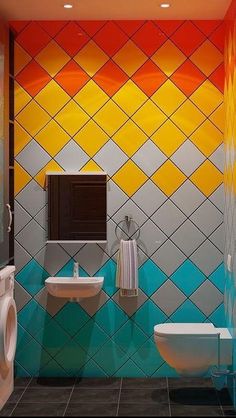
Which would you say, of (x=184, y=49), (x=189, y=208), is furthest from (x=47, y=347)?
(x=184, y=49)

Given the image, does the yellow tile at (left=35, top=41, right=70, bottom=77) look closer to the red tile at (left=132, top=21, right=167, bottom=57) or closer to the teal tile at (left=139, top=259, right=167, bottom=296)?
the red tile at (left=132, top=21, right=167, bottom=57)

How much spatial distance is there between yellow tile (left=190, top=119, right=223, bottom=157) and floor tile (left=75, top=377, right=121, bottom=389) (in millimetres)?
1795

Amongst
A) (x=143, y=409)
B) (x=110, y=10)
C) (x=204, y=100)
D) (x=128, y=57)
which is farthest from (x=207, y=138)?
(x=143, y=409)

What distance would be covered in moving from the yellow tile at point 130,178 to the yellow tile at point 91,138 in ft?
0.80

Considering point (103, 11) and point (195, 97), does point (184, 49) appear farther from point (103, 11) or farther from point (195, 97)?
point (103, 11)

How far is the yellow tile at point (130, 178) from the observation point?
5.03m

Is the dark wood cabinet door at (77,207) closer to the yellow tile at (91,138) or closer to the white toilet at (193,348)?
the yellow tile at (91,138)

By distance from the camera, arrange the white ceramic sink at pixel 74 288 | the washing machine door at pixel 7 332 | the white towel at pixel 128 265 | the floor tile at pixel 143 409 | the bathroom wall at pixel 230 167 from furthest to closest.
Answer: the white towel at pixel 128 265 < the white ceramic sink at pixel 74 288 < the bathroom wall at pixel 230 167 < the floor tile at pixel 143 409 < the washing machine door at pixel 7 332

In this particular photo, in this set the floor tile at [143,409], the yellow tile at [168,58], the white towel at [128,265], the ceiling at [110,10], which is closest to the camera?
the floor tile at [143,409]

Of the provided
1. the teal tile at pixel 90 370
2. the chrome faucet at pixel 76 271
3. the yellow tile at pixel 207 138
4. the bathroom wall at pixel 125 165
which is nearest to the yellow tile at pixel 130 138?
the bathroom wall at pixel 125 165

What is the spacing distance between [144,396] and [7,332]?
3.38 ft

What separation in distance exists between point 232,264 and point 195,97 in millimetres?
1296

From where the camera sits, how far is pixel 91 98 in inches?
198

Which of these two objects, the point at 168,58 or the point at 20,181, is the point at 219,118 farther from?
the point at 20,181
